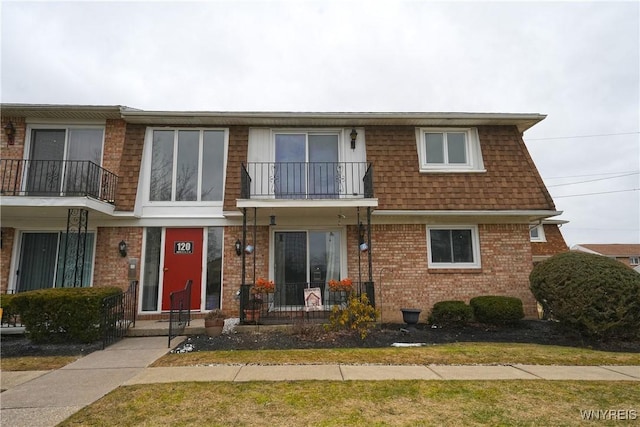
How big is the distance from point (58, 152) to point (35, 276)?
11.1 feet

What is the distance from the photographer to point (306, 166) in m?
10.1

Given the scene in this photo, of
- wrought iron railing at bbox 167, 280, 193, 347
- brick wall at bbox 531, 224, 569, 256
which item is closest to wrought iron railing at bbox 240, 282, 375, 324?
wrought iron railing at bbox 167, 280, 193, 347

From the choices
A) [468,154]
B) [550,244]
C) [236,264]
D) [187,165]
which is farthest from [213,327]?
[550,244]

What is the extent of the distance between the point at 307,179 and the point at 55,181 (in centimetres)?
→ 686

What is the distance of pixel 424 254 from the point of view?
9594 millimetres

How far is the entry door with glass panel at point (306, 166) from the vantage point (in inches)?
394

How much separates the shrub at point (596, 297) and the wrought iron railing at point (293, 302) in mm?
3976

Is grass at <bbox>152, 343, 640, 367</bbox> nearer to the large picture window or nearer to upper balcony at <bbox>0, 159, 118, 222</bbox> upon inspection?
the large picture window

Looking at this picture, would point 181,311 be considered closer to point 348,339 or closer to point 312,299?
point 312,299

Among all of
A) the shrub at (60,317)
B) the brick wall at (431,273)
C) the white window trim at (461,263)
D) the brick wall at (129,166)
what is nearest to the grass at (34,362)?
the shrub at (60,317)

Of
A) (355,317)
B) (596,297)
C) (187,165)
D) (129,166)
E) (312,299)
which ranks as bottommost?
(355,317)

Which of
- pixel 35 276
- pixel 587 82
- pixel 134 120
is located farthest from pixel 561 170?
pixel 35 276

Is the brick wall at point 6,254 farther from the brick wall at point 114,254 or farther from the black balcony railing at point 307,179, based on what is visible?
the black balcony railing at point 307,179

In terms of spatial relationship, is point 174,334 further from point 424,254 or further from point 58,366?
point 424,254
